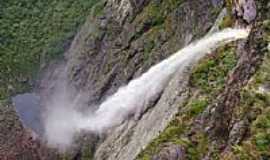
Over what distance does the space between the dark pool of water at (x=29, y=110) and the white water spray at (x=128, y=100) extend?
105 cm

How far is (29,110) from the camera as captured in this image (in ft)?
212

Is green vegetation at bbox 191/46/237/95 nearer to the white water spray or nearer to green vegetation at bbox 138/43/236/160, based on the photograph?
green vegetation at bbox 138/43/236/160

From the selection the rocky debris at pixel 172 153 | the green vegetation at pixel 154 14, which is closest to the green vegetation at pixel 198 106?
the rocky debris at pixel 172 153

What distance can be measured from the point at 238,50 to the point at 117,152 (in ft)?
37.8

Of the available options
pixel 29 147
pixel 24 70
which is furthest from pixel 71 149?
pixel 24 70

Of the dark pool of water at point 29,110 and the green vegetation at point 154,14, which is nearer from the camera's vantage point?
the green vegetation at point 154,14

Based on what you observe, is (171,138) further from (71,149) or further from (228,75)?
(71,149)

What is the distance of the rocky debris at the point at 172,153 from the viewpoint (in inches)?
952

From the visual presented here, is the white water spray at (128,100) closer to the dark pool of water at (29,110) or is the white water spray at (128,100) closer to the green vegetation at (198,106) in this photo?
the dark pool of water at (29,110)

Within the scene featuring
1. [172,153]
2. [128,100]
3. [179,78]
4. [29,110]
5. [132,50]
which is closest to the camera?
[172,153]

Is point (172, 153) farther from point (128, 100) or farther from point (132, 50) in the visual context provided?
point (132, 50)

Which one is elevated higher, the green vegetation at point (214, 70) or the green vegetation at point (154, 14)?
the green vegetation at point (214, 70)

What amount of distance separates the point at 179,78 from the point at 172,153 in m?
9.79

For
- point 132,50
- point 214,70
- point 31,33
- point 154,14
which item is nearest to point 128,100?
point 132,50
